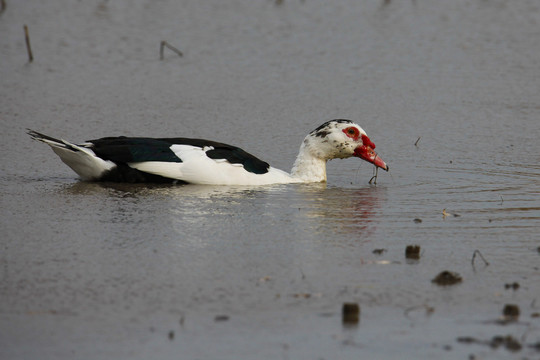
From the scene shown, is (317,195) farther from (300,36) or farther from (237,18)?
(237,18)

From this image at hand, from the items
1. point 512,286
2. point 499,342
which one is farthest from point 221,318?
point 512,286

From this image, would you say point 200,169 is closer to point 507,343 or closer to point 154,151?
point 154,151

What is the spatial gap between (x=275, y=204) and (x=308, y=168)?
1348mm

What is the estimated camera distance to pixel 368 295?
17.8ft

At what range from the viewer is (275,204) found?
8016mm

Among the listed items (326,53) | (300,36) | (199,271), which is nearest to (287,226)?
(199,271)

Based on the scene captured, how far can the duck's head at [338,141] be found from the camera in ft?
30.7

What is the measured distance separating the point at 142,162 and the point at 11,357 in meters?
4.34

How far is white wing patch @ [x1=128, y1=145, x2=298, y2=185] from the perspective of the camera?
8.67m

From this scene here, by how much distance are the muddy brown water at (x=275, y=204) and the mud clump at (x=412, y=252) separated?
116 millimetres

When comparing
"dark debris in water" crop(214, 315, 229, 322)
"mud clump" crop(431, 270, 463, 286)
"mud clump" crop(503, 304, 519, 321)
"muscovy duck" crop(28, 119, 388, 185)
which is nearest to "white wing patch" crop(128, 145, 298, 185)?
"muscovy duck" crop(28, 119, 388, 185)

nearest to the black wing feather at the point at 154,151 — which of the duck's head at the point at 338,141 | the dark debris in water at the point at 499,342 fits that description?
the duck's head at the point at 338,141

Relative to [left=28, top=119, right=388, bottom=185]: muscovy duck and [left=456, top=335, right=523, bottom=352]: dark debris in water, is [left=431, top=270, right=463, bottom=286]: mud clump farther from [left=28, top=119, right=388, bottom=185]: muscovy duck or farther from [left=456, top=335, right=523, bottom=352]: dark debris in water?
[left=28, top=119, right=388, bottom=185]: muscovy duck

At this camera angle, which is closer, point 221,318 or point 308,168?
point 221,318
